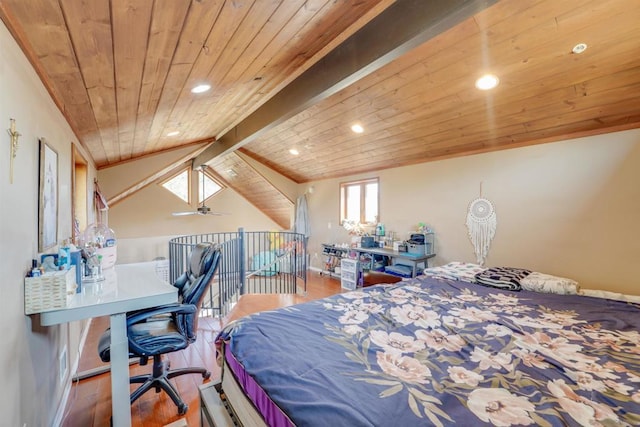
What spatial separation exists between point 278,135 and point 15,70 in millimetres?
3779

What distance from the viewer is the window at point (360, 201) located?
531 centimetres

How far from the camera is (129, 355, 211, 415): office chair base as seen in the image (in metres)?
2.02

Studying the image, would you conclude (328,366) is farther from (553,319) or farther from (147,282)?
(553,319)

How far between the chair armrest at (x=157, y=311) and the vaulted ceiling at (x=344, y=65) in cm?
153

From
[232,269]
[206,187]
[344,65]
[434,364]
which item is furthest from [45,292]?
[206,187]

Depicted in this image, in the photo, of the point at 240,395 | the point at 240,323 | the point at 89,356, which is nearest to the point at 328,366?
the point at 240,395

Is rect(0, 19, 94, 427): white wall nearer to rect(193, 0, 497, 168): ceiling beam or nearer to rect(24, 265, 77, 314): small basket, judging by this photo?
rect(24, 265, 77, 314): small basket

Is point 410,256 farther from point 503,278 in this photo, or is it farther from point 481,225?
point 503,278

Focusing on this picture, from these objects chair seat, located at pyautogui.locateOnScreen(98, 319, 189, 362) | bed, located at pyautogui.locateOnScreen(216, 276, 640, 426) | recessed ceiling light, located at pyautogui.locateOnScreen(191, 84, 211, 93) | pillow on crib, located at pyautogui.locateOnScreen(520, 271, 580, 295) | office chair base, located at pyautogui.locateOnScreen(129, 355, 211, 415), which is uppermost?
recessed ceiling light, located at pyautogui.locateOnScreen(191, 84, 211, 93)

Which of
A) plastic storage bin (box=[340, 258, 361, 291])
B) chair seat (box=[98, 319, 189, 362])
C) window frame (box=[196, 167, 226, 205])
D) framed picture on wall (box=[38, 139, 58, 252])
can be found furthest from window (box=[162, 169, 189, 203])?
chair seat (box=[98, 319, 189, 362])

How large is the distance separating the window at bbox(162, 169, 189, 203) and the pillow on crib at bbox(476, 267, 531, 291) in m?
6.48

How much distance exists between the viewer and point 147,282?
2.03 metres

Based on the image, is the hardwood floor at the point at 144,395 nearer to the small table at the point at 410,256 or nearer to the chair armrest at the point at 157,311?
the chair armrest at the point at 157,311

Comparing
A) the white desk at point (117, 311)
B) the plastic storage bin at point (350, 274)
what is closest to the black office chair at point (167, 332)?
the white desk at point (117, 311)
